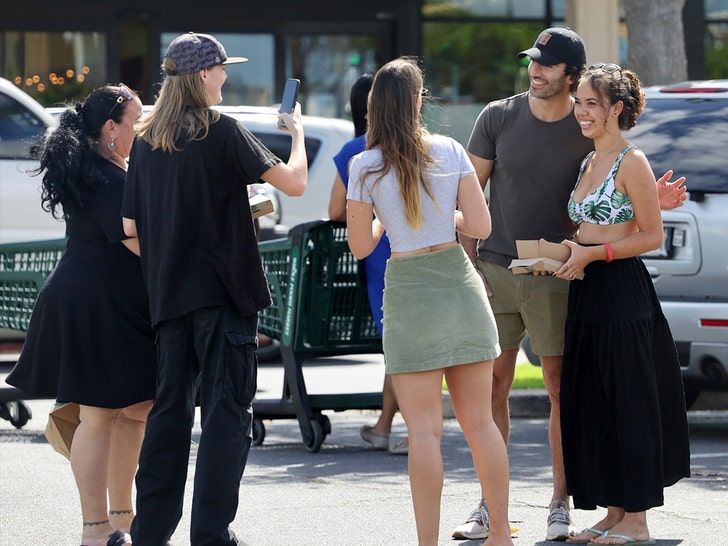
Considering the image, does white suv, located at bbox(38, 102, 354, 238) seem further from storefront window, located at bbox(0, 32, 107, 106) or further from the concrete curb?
storefront window, located at bbox(0, 32, 107, 106)

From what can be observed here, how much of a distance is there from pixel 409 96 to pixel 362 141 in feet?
8.34

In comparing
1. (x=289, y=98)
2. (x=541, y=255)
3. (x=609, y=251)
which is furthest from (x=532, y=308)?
(x=289, y=98)

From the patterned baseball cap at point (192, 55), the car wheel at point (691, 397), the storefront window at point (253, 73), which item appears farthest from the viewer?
the storefront window at point (253, 73)

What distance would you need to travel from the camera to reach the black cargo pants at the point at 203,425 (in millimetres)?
5398

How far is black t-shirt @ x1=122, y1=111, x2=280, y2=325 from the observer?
5355mm

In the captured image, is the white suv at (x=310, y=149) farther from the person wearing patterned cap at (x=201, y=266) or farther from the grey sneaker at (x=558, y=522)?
the person wearing patterned cap at (x=201, y=266)

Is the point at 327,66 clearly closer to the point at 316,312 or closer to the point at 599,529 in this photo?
the point at 316,312

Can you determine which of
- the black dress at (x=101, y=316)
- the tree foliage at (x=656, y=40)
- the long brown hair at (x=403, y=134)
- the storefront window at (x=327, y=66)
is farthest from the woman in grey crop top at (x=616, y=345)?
the storefront window at (x=327, y=66)

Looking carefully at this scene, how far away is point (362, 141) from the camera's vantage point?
25.7ft

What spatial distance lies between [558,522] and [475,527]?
1.09 feet

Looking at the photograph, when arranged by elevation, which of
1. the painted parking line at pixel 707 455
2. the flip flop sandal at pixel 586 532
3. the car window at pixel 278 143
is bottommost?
the flip flop sandal at pixel 586 532

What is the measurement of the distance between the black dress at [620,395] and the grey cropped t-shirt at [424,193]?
0.90 m

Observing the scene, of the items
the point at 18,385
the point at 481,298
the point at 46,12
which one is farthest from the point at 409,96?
the point at 46,12

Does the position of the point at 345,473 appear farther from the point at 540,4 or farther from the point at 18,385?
the point at 540,4
